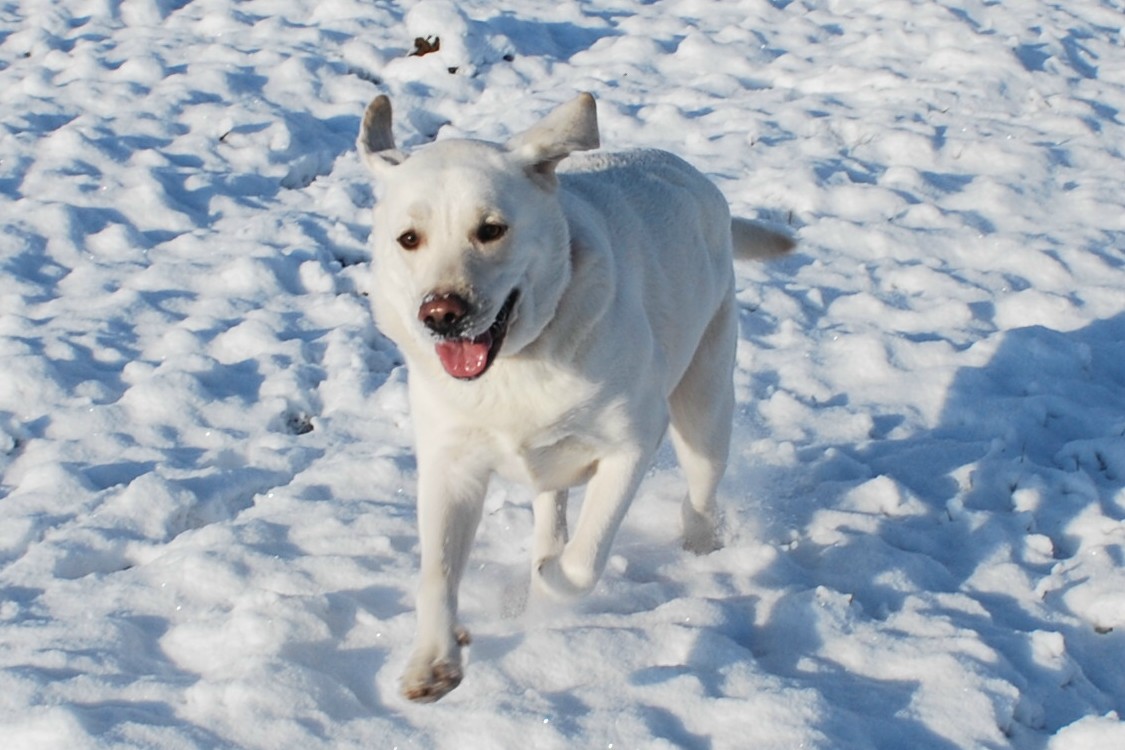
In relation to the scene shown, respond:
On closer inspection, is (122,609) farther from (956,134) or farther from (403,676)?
(956,134)

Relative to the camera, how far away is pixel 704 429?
4359 mm

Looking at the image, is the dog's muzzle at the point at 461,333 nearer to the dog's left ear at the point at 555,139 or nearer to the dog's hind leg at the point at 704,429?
the dog's left ear at the point at 555,139

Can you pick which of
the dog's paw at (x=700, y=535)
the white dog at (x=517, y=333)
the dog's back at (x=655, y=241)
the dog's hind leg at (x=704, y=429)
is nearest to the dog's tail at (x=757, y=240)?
the dog's back at (x=655, y=241)

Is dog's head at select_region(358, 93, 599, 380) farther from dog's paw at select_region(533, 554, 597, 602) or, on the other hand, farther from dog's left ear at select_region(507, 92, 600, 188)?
dog's paw at select_region(533, 554, 597, 602)

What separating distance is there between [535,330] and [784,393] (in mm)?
2311

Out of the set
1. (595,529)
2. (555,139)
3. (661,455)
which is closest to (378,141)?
(555,139)

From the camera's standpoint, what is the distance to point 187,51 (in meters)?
8.88

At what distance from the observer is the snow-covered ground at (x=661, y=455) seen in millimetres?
3248

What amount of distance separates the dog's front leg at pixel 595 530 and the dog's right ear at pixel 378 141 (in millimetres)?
1051

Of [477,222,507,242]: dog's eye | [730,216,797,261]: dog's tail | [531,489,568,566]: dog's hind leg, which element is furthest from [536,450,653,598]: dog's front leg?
[730,216,797,261]: dog's tail

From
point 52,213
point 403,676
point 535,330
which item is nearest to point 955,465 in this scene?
point 535,330

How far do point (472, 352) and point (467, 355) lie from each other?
0.05ft

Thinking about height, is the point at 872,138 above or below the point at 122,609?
below

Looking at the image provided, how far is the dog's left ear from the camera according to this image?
3371mm
